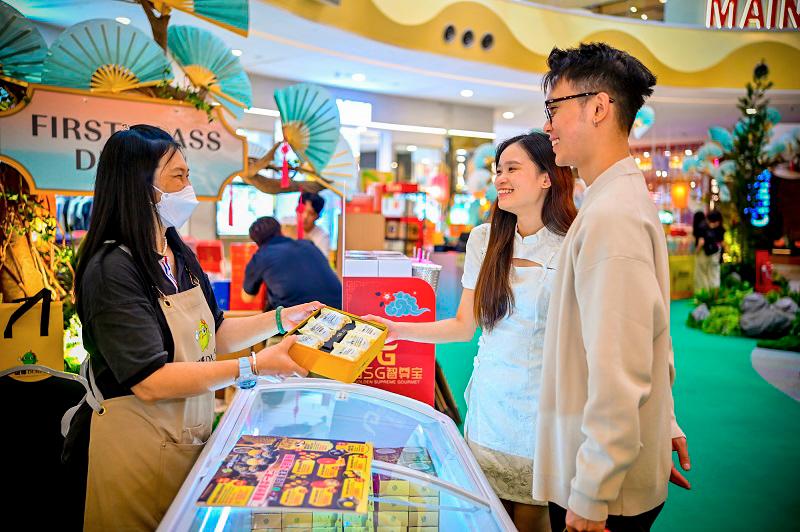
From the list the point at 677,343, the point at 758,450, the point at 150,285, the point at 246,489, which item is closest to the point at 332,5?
the point at 677,343

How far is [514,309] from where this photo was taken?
2.09m

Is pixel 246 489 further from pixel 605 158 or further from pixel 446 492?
pixel 605 158

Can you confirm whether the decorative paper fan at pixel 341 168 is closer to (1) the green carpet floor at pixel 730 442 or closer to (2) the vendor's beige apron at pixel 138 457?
(1) the green carpet floor at pixel 730 442

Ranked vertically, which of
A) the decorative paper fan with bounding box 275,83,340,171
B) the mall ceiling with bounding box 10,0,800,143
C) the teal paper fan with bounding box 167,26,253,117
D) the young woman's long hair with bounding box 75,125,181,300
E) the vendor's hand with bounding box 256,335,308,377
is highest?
the mall ceiling with bounding box 10,0,800,143

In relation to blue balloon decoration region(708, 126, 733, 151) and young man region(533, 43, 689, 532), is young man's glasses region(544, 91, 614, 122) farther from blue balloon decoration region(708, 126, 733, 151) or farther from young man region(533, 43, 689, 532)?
blue balloon decoration region(708, 126, 733, 151)

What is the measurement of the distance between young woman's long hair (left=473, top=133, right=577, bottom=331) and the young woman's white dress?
0.03 metres

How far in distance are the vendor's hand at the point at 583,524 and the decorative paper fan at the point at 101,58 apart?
3.22 m

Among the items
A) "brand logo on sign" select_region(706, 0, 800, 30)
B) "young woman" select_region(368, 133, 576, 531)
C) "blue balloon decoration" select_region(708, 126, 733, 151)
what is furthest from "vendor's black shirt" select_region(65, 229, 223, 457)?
"brand logo on sign" select_region(706, 0, 800, 30)

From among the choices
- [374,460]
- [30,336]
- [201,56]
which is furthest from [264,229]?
[374,460]

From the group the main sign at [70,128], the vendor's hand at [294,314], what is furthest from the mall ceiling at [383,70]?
the vendor's hand at [294,314]

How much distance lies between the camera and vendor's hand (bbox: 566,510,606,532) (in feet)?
A: 4.14

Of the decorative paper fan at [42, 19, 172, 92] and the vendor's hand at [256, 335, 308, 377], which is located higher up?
the decorative paper fan at [42, 19, 172, 92]

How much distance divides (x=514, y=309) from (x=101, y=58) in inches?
105

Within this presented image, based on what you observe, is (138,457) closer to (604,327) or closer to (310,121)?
(604,327)
